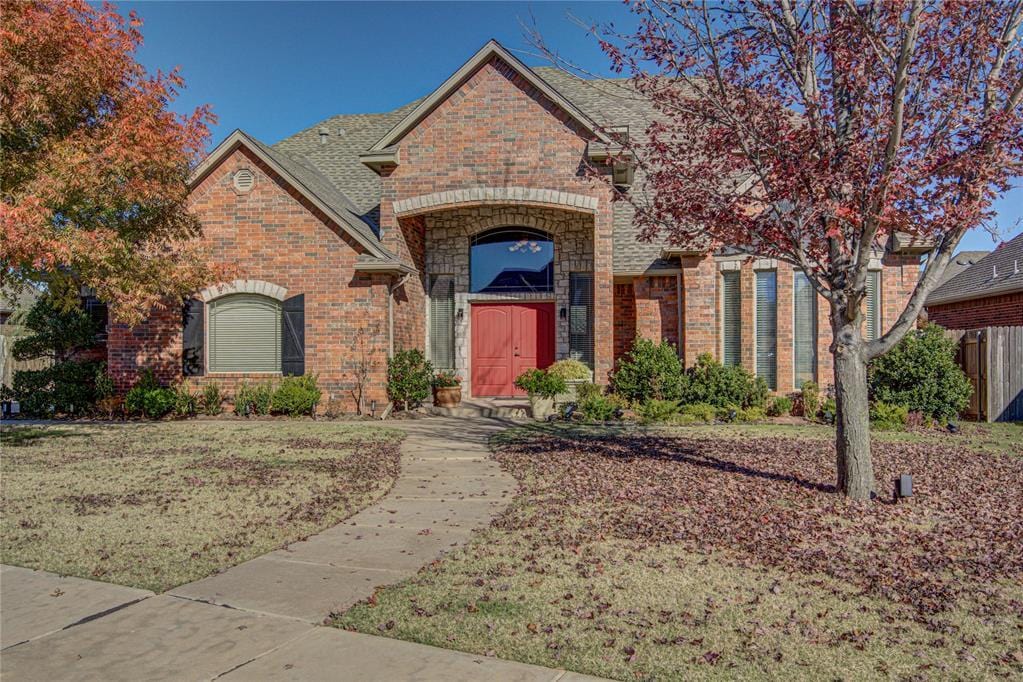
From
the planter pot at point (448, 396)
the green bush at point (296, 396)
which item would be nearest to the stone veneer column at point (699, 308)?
the planter pot at point (448, 396)

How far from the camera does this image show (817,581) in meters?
4.57

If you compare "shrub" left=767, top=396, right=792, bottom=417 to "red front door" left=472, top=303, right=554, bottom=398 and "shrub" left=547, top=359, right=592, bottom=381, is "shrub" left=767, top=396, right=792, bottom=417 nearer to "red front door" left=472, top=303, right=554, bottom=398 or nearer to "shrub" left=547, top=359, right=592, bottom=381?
"shrub" left=547, top=359, right=592, bottom=381

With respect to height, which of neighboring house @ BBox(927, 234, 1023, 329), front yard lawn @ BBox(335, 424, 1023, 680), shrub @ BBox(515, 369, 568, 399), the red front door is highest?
neighboring house @ BBox(927, 234, 1023, 329)

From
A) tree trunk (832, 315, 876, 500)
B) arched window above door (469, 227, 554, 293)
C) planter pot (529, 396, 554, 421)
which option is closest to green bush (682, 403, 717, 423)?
planter pot (529, 396, 554, 421)

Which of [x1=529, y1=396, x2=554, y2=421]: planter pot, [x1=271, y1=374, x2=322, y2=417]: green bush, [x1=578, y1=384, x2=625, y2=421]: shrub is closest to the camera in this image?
[x1=578, y1=384, x2=625, y2=421]: shrub

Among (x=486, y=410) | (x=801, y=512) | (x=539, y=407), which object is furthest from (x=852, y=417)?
(x=486, y=410)

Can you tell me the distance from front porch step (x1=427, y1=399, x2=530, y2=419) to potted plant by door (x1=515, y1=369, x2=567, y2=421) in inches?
20.6

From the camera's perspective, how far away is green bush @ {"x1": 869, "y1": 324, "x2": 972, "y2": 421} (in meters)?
12.9

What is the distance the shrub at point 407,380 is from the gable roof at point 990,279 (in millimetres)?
15188

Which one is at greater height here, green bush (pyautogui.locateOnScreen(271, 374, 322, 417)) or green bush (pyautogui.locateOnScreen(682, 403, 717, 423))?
green bush (pyautogui.locateOnScreen(271, 374, 322, 417))

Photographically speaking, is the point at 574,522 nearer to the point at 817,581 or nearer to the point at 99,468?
the point at 817,581

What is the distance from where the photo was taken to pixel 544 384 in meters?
14.1

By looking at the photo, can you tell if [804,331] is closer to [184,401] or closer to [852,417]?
[852,417]

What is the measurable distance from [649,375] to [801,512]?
27.1 feet
